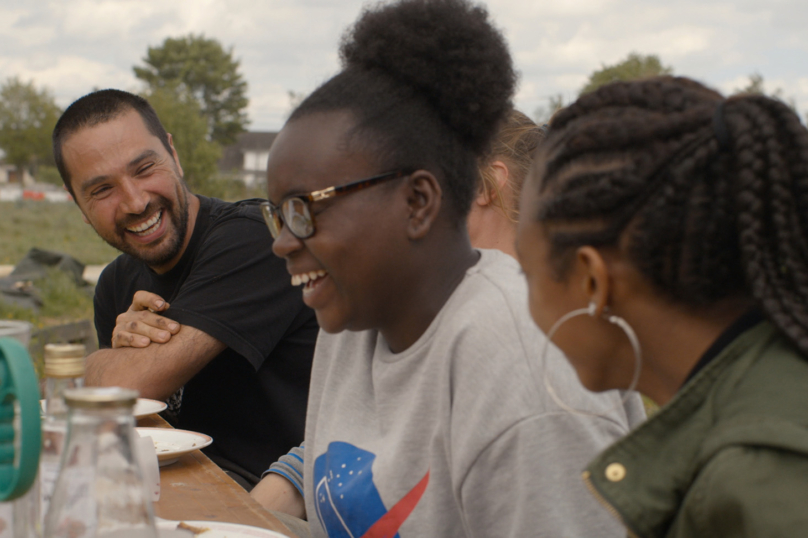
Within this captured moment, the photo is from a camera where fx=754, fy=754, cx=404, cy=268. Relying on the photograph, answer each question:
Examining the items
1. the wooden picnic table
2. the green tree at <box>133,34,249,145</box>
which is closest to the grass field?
the wooden picnic table

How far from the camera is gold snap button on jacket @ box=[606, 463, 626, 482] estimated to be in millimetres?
1158

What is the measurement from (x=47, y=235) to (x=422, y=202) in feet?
70.5

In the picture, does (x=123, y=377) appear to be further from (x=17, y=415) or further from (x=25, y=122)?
(x=25, y=122)

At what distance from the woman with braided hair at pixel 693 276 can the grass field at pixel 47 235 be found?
15301mm

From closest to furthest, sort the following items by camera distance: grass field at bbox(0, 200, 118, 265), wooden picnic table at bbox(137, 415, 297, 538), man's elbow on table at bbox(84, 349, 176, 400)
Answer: wooden picnic table at bbox(137, 415, 297, 538) → man's elbow on table at bbox(84, 349, 176, 400) → grass field at bbox(0, 200, 118, 265)

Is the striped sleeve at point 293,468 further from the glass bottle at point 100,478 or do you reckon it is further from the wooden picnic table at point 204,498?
the glass bottle at point 100,478

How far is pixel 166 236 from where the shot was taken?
328 cm

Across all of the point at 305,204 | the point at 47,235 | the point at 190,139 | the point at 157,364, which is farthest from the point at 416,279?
the point at 190,139

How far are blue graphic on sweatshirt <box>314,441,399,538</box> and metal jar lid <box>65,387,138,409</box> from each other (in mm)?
963

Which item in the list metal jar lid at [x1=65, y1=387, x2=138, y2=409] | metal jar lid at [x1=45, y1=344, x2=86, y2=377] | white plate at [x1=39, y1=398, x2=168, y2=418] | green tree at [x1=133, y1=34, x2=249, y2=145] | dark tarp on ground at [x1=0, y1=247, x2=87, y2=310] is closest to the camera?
metal jar lid at [x1=65, y1=387, x2=138, y2=409]

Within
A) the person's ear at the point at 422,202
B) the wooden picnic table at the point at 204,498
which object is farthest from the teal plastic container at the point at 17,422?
the person's ear at the point at 422,202

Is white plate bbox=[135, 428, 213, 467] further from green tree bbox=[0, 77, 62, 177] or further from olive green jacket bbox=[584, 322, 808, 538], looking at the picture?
green tree bbox=[0, 77, 62, 177]

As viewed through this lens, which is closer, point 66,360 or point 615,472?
point 66,360

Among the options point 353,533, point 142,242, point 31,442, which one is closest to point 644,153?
point 31,442
